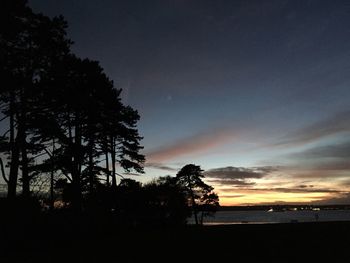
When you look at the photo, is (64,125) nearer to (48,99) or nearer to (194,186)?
(48,99)

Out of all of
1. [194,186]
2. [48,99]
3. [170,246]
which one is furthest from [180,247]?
[194,186]

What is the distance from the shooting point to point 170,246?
15938mm

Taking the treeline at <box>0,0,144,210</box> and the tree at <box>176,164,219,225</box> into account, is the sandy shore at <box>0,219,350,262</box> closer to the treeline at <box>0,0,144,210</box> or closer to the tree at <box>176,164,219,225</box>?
the treeline at <box>0,0,144,210</box>

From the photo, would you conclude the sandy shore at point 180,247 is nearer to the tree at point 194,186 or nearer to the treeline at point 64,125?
the treeline at point 64,125

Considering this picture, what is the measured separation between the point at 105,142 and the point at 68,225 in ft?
34.1

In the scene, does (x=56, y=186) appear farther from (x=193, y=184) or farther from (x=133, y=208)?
(x=193, y=184)

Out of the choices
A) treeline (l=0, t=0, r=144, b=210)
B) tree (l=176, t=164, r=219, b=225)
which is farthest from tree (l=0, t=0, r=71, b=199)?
tree (l=176, t=164, r=219, b=225)

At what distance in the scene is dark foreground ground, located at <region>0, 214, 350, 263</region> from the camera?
13.3 metres

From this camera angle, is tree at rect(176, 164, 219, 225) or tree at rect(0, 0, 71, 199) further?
tree at rect(176, 164, 219, 225)

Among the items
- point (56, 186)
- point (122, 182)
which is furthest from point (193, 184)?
point (56, 186)

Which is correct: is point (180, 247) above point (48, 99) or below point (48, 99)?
below

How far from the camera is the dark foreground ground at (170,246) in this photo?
1334cm

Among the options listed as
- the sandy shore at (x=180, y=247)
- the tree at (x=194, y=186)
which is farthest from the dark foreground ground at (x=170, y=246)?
Result: the tree at (x=194, y=186)

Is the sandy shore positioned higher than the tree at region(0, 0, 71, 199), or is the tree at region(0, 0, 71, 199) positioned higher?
the tree at region(0, 0, 71, 199)
